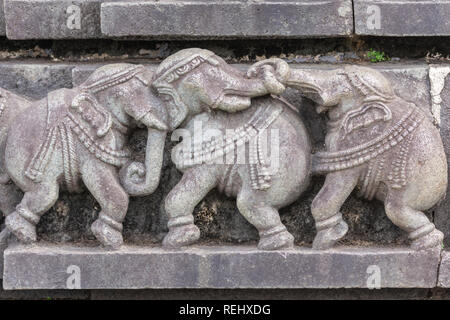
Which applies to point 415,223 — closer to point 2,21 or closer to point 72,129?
point 72,129

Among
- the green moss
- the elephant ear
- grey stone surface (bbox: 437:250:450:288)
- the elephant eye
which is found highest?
the green moss

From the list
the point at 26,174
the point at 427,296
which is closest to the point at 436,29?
the point at 427,296

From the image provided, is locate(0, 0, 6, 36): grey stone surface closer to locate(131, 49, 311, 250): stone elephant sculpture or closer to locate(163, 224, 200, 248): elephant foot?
locate(131, 49, 311, 250): stone elephant sculpture

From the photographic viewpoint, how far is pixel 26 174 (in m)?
3.46

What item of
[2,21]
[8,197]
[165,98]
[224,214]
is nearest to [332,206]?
[224,214]

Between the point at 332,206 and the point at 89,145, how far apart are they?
3.53 feet

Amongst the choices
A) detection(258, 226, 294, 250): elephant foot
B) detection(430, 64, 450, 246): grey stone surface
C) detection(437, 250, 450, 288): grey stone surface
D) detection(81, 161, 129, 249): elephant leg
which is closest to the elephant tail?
detection(81, 161, 129, 249): elephant leg

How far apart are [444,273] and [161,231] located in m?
1.27

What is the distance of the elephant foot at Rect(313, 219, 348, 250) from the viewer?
11.4 feet

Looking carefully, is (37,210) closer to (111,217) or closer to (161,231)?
(111,217)

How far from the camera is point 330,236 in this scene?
137 inches

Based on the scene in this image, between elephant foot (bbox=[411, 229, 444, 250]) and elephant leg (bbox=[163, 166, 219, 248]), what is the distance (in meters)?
0.91

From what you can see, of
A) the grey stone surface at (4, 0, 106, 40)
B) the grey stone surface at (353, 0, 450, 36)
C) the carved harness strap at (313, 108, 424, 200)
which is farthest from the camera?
the grey stone surface at (4, 0, 106, 40)

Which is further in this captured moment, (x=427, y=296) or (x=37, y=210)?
(x=427, y=296)
